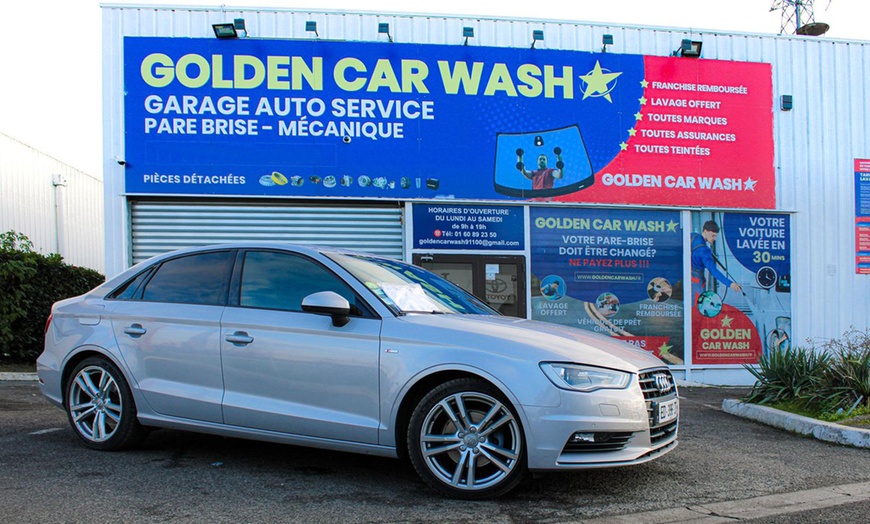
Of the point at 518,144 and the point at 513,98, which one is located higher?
the point at 513,98

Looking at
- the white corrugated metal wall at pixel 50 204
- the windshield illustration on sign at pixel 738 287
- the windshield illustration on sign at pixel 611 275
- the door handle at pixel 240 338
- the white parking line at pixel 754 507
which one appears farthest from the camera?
the white corrugated metal wall at pixel 50 204

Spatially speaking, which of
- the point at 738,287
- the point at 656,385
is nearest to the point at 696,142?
the point at 738,287

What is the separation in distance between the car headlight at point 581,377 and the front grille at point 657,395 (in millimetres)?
213

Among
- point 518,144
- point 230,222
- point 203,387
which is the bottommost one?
point 203,387

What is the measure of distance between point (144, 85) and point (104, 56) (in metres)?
0.76

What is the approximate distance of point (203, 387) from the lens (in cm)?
488

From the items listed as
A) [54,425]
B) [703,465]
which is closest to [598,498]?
[703,465]

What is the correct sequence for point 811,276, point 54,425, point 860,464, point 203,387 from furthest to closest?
point 811,276
point 54,425
point 860,464
point 203,387

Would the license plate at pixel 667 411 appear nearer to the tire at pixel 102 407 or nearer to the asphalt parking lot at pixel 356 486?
the asphalt parking lot at pixel 356 486

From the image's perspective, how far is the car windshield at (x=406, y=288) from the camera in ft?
15.6

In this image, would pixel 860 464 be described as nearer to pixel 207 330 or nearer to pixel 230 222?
pixel 207 330

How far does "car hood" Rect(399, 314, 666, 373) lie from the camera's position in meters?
4.12

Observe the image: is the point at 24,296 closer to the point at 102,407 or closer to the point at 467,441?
the point at 102,407

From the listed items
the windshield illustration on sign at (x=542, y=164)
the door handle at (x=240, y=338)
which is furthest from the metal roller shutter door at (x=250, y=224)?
the door handle at (x=240, y=338)
